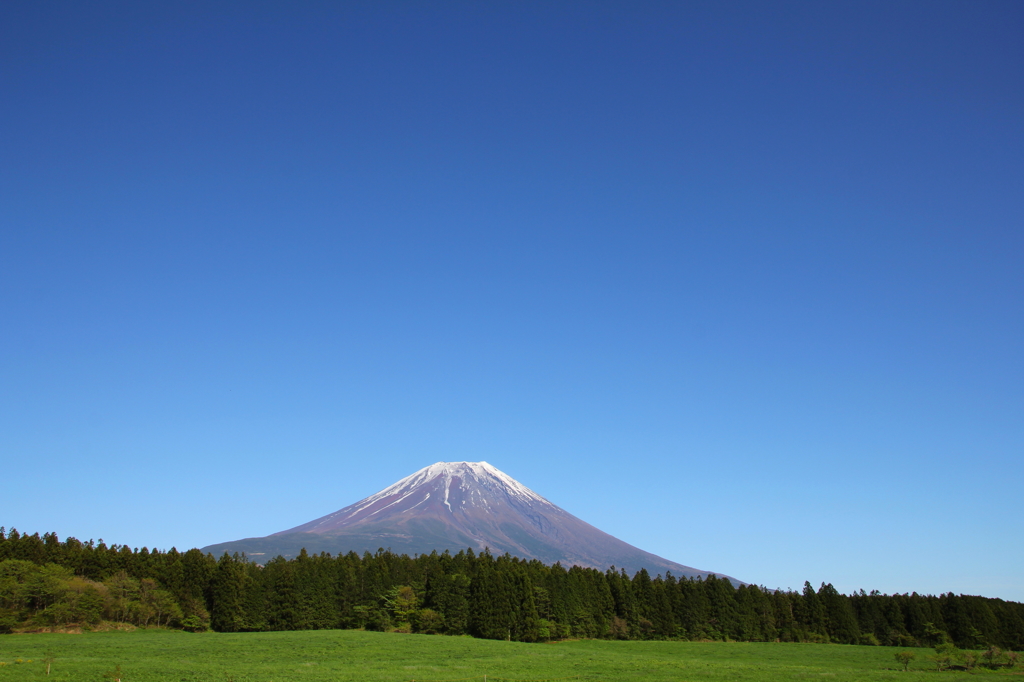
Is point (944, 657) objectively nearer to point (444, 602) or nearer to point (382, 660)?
point (382, 660)

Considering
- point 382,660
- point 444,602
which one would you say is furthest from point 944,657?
point 444,602

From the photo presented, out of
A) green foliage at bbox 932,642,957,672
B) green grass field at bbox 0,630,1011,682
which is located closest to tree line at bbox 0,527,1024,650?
green grass field at bbox 0,630,1011,682

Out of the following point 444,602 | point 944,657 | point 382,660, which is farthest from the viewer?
point 444,602

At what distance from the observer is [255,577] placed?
9225cm

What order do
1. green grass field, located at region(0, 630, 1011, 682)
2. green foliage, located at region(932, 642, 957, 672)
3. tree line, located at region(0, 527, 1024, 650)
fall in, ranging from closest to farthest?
green grass field, located at region(0, 630, 1011, 682) → green foliage, located at region(932, 642, 957, 672) → tree line, located at region(0, 527, 1024, 650)

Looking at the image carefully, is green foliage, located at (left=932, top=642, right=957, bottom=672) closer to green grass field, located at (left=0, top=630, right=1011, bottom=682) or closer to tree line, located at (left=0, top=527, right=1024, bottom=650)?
green grass field, located at (left=0, top=630, right=1011, bottom=682)

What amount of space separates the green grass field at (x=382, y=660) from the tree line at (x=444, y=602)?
754cm

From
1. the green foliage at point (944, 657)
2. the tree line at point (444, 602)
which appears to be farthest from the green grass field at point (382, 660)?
the tree line at point (444, 602)

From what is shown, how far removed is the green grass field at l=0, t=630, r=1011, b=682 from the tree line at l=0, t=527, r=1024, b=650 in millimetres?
7541

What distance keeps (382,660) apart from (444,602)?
34.3 metres

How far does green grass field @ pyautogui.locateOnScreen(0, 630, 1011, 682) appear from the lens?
43656mm

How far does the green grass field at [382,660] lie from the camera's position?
43.7m

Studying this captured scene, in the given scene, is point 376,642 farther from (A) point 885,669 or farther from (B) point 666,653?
(A) point 885,669

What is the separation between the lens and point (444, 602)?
8844 centimetres
